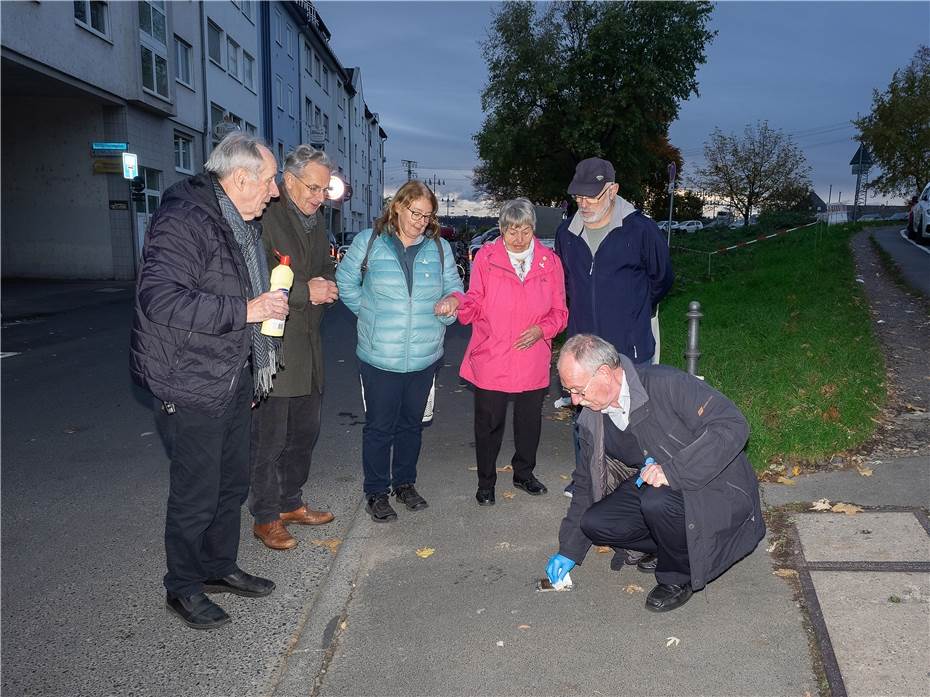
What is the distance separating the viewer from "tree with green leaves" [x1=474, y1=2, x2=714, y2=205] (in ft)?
117

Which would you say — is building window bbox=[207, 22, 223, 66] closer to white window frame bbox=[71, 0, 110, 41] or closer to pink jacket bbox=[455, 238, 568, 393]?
white window frame bbox=[71, 0, 110, 41]

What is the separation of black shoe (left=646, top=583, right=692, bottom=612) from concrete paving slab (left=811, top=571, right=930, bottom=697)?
0.62 m

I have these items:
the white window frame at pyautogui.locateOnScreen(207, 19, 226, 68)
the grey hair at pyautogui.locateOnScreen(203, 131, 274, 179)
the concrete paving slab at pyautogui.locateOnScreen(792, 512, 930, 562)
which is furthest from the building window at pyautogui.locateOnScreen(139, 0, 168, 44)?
the concrete paving slab at pyautogui.locateOnScreen(792, 512, 930, 562)

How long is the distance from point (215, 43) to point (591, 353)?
31417mm

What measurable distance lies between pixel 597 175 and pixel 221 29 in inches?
1189

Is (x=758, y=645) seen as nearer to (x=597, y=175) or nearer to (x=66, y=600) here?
(x=597, y=175)

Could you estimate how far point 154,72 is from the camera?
24.0 m

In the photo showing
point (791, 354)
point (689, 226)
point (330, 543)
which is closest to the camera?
point (330, 543)

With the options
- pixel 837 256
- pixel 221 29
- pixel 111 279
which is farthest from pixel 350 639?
pixel 221 29

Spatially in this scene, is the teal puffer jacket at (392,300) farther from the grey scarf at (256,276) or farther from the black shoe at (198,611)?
the black shoe at (198,611)

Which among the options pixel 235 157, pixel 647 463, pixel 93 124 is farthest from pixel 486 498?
pixel 93 124

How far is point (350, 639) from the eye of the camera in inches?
134

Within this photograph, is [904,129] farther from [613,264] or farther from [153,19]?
[613,264]

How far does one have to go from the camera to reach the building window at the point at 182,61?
26.3 metres
